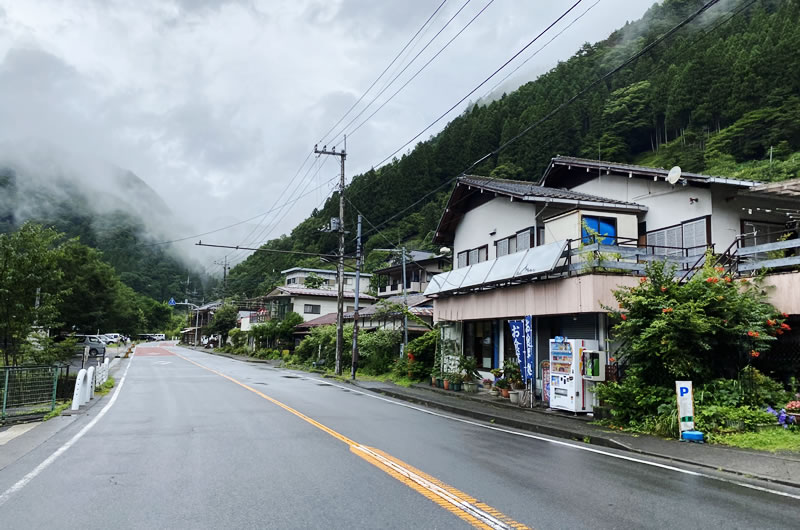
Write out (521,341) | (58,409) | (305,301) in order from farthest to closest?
(305,301) → (521,341) → (58,409)

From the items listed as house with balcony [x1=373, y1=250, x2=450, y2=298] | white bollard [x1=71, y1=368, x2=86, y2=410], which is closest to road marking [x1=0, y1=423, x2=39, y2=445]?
white bollard [x1=71, y1=368, x2=86, y2=410]

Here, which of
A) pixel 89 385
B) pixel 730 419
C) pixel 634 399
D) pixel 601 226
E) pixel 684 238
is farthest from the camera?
pixel 601 226

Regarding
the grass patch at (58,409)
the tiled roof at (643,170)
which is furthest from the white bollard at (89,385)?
the tiled roof at (643,170)

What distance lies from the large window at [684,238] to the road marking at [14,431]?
16.3 metres

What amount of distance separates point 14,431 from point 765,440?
577 inches

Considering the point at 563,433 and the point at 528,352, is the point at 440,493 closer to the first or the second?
the point at 563,433

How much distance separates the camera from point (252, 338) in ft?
207

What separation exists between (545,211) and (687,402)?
10.0 metres

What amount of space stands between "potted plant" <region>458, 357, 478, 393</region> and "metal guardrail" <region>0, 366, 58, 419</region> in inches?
515

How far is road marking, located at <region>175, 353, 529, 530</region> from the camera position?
17.4 feet

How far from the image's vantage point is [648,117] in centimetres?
6562

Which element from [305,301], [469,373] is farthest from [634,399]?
[305,301]

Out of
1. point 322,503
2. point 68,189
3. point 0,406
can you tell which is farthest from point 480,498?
point 68,189

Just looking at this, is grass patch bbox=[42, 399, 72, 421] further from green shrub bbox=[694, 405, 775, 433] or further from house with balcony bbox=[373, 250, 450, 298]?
house with balcony bbox=[373, 250, 450, 298]
